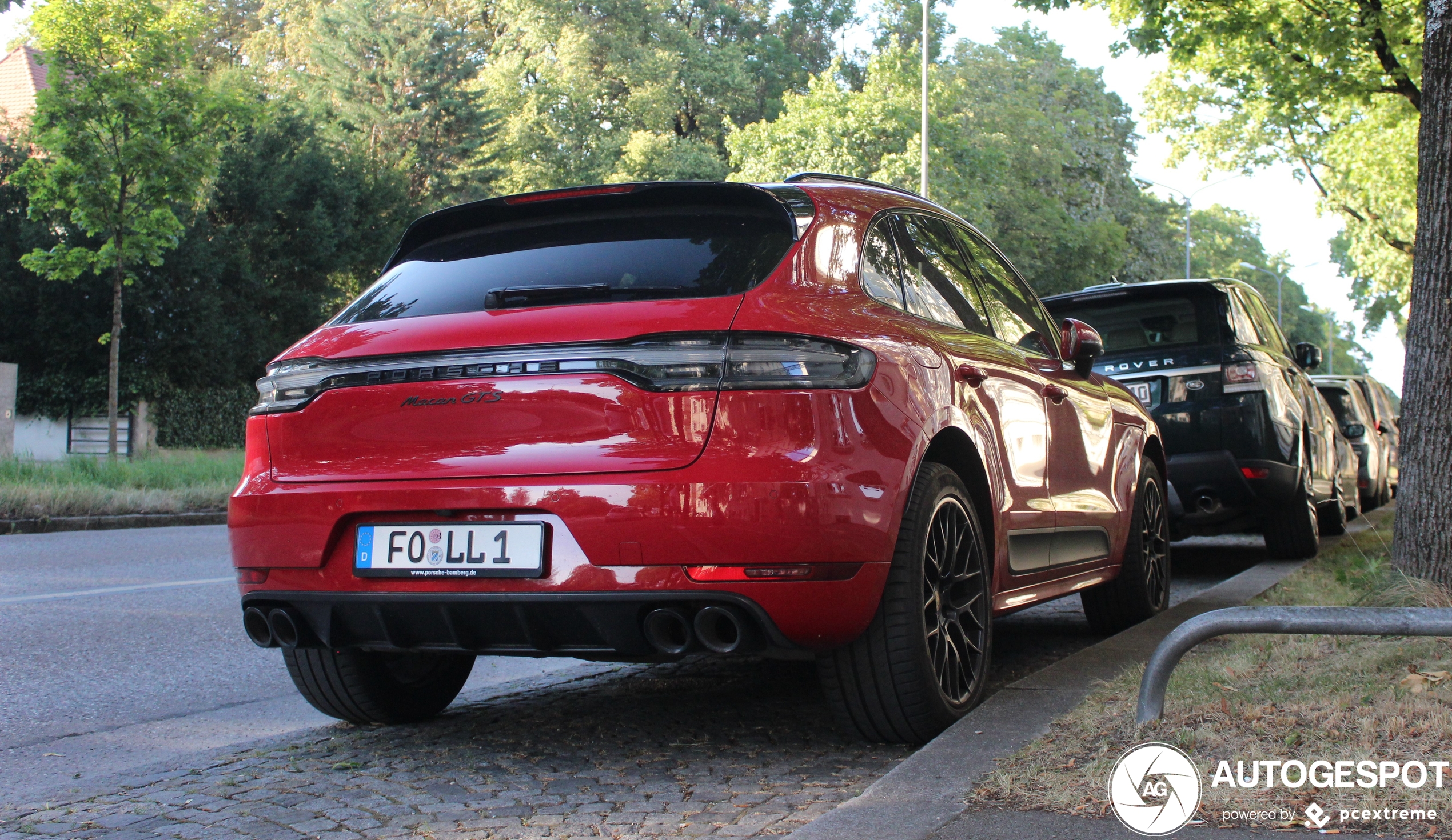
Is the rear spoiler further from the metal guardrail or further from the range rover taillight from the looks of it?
the range rover taillight

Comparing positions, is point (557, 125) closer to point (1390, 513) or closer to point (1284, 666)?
point (1390, 513)

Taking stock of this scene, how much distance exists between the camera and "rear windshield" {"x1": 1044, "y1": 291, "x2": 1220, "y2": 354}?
888 centimetres

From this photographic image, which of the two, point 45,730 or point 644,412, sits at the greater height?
point 644,412

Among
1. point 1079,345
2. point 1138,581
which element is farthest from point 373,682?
point 1138,581

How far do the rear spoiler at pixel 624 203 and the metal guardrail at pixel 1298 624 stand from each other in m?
1.50

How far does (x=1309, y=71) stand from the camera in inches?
624

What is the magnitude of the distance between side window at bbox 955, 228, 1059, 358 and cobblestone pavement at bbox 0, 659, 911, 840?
5.16ft

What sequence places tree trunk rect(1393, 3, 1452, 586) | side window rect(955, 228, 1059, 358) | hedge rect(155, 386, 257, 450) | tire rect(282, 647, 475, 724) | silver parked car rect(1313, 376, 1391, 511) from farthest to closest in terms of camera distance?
hedge rect(155, 386, 257, 450), silver parked car rect(1313, 376, 1391, 511), tree trunk rect(1393, 3, 1452, 586), side window rect(955, 228, 1059, 358), tire rect(282, 647, 475, 724)

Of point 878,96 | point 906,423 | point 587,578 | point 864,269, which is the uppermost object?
point 878,96

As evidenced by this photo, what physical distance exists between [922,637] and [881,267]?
117 cm

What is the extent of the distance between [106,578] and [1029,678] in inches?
265

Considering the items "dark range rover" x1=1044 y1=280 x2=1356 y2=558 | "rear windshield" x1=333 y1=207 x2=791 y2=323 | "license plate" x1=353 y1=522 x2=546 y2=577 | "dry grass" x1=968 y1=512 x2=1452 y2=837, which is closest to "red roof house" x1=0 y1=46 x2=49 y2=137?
"dark range rover" x1=1044 y1=280 x2=1356 y2=558

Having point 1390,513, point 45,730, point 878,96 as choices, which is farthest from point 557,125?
point 45,730

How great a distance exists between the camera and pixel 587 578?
11.3 ft
